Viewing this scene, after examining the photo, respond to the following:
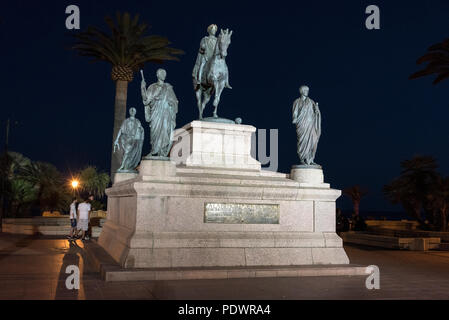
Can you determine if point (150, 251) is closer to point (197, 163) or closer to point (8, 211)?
point (197, 163)

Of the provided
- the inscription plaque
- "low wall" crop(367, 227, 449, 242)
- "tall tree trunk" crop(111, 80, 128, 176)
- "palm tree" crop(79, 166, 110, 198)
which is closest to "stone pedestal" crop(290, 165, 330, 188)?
the inscription plaque

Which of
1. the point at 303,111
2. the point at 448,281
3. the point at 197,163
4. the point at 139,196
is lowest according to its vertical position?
the point at 448,281

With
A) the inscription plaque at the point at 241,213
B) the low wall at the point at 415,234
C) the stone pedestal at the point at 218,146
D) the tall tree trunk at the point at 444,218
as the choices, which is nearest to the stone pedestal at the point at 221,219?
the inscription plaque at the point at 241,213

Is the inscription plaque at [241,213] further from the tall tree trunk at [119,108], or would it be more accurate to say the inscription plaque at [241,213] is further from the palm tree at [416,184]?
the palm tree at [416,184]

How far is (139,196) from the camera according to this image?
413 inches

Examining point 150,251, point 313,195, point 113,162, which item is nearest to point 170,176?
point 150,251

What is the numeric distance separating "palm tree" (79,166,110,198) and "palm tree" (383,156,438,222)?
92.7 feet

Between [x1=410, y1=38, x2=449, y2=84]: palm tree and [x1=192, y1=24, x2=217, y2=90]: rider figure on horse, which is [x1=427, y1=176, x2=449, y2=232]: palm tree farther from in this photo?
[x1=192, y1=24, x2=217, y2=90]: rider figure on horse

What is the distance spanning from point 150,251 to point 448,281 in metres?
6.51

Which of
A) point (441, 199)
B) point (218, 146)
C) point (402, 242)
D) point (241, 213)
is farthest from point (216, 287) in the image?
point (441, 199)

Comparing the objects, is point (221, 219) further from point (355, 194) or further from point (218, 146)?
point (355, 194)
